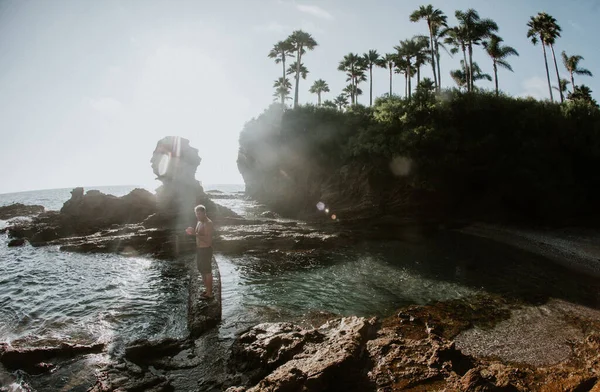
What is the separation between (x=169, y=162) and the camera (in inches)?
1277

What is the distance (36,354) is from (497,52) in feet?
169

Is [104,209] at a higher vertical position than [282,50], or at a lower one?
lower

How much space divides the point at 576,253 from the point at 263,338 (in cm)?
1997

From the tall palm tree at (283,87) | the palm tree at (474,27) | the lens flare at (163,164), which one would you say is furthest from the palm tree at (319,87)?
the lens flare at (163,164)

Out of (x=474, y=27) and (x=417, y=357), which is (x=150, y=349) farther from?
(x=474, y=27)

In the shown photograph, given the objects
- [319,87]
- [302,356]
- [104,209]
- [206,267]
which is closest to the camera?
[302,356]

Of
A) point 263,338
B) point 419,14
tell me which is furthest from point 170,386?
point 419,14

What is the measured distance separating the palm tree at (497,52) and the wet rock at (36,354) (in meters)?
49.2

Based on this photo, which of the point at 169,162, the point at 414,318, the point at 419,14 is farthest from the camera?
the point at 419,14

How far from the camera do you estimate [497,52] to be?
130 ft

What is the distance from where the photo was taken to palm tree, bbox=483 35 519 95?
128ft

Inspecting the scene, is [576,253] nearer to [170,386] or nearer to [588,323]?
[588,323]

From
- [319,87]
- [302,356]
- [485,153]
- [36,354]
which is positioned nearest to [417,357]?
[302,356]

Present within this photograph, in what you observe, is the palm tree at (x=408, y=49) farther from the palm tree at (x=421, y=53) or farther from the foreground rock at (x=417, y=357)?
the foreground rock at (x=417, y=357)
